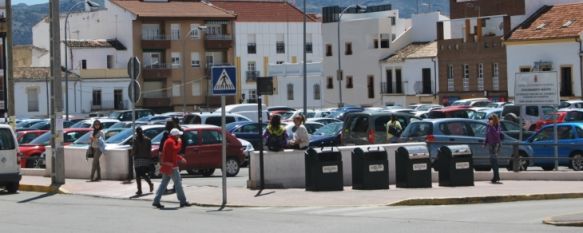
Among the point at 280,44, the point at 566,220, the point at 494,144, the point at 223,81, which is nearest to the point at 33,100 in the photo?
the point at 280,44

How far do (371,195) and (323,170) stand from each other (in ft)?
4.76

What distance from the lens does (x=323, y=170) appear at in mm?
23688

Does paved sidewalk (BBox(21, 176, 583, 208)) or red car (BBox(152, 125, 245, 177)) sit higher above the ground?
red car (BBox(152, 125, 245, 177))

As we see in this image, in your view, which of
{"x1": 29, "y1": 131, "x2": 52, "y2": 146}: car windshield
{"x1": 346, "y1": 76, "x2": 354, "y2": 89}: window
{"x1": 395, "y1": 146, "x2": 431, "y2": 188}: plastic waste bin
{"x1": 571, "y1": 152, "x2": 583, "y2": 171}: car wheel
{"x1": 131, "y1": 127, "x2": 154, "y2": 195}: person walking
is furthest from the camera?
{"x1": 346, "y1": 76, "x2": 354, "y2": 89}: window

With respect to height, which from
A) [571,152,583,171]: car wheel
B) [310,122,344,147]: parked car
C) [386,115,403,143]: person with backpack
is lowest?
[571,152,583,171]: car wheel

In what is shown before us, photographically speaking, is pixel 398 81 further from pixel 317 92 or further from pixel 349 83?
pixel 317 92

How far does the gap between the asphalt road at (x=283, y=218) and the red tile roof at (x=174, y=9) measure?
72744mm

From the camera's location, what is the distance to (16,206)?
2252 centimetres

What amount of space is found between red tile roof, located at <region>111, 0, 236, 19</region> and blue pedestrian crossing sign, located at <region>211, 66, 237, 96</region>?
72396 millimetres

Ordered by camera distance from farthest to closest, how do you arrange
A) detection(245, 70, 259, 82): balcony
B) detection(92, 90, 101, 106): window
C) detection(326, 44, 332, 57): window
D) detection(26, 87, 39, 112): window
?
1. detection(245, 70, 259, 82): balcony
2. detection(92, 90, 101, 106): window
3. detection(326, 44, 332, 57): window
4. detection(26, 87, 39, 112): window

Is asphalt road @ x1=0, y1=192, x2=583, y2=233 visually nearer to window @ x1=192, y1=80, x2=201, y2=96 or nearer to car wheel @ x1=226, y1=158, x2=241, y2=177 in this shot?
car wheel @ x1=226, y1=158, x2=241, y2=177

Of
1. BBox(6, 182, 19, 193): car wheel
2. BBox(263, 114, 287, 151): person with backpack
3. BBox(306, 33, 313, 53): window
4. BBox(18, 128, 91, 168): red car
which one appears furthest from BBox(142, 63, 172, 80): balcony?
BBox(263, 114, 287, 151): person with backpack

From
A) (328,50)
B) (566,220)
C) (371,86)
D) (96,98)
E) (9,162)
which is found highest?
(328,50)

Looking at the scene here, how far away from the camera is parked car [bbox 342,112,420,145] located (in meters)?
33.4
